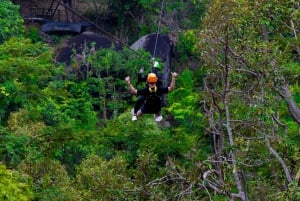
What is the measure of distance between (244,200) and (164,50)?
15840 mm

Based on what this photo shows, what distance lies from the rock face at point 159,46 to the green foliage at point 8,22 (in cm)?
525

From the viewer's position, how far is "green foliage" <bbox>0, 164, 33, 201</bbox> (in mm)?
9500

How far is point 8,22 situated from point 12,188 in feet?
39.8

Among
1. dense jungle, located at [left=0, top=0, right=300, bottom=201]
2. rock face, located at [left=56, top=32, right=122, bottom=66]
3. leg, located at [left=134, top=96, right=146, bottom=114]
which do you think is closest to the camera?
dense jungle, located at [left=0, top=0, right=300, bottom=201]

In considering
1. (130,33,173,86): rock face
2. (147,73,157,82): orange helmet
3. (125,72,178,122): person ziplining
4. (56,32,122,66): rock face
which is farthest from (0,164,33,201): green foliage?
(130,33,173,86): rock face

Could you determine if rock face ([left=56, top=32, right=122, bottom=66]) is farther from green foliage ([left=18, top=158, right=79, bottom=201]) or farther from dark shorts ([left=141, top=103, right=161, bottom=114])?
dark shorts ([left=141, top=103, right=161, bottom=114])

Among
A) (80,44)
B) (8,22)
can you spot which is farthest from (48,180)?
(80,44)

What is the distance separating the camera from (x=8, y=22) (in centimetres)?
2114

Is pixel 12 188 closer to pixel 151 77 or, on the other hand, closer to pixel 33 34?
pixel 151 77

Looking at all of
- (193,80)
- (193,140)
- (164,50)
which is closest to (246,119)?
(193,140)

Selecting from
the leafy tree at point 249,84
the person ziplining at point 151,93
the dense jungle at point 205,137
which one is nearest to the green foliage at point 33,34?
the dense jungle at point 205,137

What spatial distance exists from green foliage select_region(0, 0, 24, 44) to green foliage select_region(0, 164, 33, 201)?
10.8 m

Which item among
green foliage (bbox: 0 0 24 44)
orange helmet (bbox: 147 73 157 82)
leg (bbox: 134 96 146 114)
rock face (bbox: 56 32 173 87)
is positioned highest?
orange helmet (bbox: 147 73 157 82)

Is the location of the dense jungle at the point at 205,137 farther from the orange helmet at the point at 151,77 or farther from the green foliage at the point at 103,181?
the orange helmet at the point at 151,77
